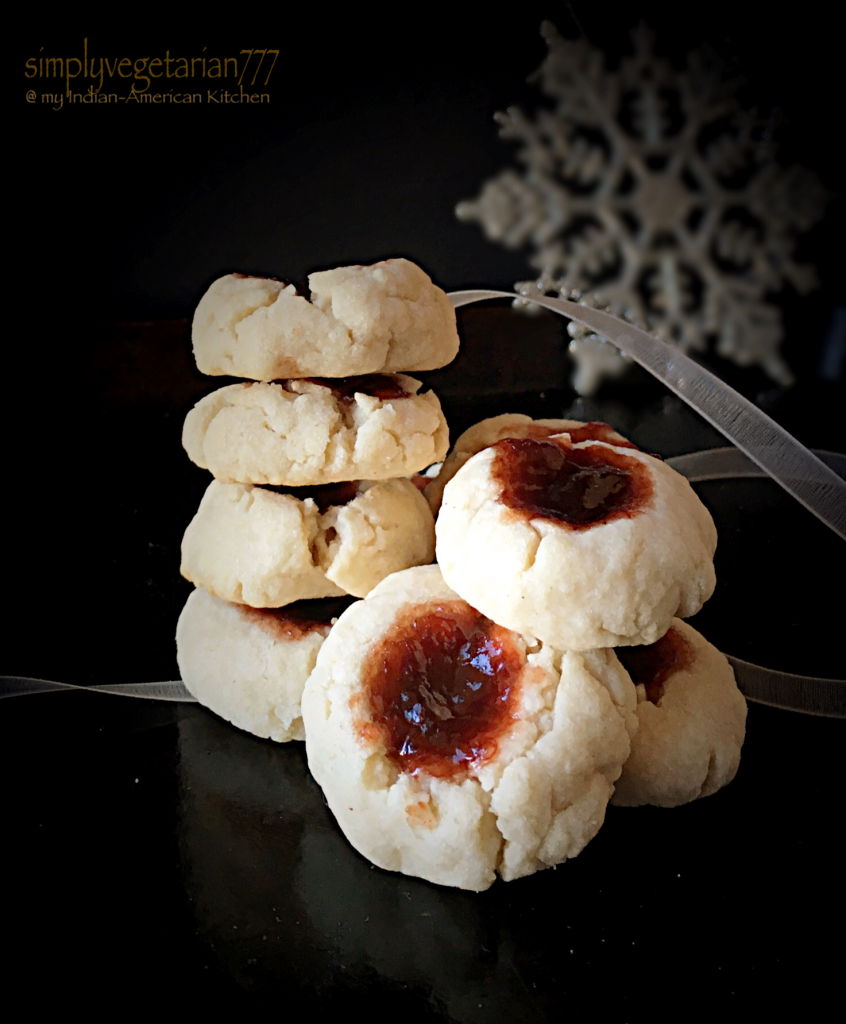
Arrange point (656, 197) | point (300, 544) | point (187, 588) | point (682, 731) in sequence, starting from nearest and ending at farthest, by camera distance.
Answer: point (682, 731) → point (300, 544) → point (656, 197) → point (187, 588)

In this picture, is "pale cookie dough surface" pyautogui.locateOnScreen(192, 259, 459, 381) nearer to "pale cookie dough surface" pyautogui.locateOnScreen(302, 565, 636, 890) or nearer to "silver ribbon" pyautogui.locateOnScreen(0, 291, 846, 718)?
"silver ribbon" pyautogui.locateOnScreen(0, 291, 846, 718)

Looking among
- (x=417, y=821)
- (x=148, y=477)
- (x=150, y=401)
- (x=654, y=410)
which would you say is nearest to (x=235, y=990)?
(x=417, y=821)

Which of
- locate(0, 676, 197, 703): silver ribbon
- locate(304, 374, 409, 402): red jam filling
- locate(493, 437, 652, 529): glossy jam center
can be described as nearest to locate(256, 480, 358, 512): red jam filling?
locate(304, 374, 409, 402): red jam filling

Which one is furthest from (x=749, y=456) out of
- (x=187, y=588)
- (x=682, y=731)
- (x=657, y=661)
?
(x=187, y=588)

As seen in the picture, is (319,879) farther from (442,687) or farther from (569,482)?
(569,482)

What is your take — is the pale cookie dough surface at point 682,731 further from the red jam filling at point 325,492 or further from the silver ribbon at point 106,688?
the silver ribbon at point 106,688

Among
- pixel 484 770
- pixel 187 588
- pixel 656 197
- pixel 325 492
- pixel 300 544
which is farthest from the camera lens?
pixel 187 588

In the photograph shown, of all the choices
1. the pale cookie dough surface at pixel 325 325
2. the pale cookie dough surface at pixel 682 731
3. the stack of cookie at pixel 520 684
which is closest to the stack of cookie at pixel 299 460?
the pale cookie dough surface at pixel 325 325
